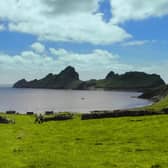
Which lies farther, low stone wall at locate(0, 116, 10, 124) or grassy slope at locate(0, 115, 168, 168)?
low stone wall at locate(0, 116, 10, 124)

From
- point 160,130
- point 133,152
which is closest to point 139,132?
point 160,130

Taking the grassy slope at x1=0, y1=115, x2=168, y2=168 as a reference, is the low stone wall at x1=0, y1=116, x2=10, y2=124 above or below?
above

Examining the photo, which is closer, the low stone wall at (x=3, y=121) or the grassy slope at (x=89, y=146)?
the grassy slope at (x=89, y=146)

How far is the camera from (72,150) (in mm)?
38375

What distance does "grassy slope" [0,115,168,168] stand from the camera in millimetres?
32219

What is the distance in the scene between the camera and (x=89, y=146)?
40.4 metres

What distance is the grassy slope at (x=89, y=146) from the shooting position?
32219 mm

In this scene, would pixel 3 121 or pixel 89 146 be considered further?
pixel 3 121

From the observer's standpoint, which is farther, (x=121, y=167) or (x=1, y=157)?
(x=1, y=157)

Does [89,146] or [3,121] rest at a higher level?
[3,121]

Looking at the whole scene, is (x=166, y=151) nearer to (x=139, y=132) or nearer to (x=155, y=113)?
(x=139, y=132)

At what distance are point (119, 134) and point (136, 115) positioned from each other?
75.2 ft

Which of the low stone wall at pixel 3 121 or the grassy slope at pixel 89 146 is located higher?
the low stone wall at pixel 3 121

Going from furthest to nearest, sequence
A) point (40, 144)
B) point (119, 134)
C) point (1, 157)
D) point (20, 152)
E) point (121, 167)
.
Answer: point (119, 134) → point (40, 144) → point (20, 152) → point (1, 157) → point (121, 167)
